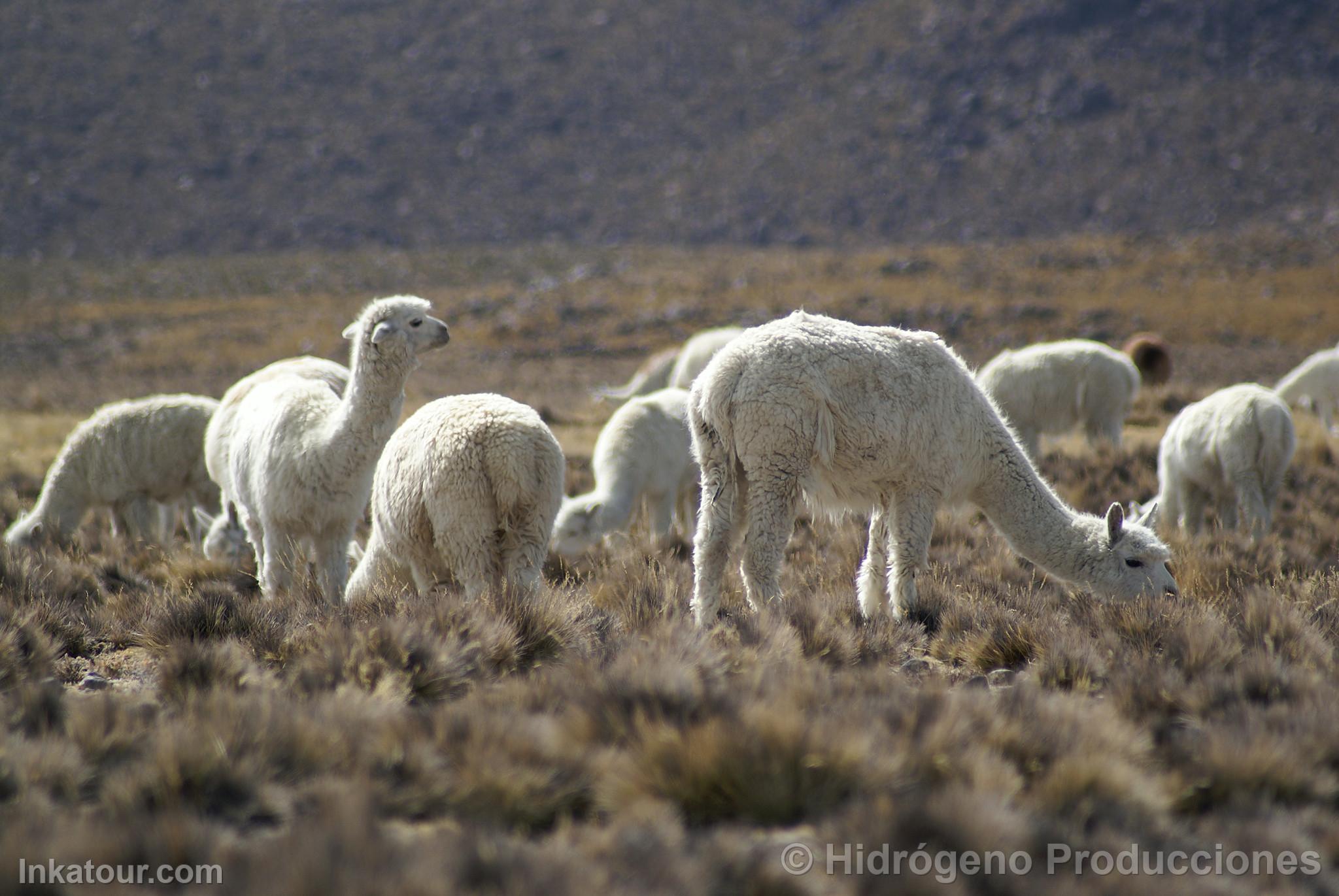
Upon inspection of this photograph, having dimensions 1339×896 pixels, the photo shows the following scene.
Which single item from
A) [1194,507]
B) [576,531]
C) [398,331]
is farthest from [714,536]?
[1194,507]

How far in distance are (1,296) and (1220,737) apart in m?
60.2

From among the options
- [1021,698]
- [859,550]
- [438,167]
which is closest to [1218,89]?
[438,167]

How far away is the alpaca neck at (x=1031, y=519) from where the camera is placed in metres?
6.40

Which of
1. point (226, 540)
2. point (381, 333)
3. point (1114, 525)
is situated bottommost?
point (226, 540)

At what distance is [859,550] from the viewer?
888cm

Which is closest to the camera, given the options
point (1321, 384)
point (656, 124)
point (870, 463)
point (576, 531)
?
point (870, 463)

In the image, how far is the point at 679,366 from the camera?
15.9 m

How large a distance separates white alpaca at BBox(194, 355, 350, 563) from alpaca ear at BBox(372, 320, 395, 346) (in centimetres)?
169

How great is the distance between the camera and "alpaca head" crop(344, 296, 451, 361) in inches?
256

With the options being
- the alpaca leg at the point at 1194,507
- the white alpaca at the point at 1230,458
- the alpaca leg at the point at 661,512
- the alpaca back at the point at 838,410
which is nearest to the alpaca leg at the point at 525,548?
the alpaca back at the point at 838,410

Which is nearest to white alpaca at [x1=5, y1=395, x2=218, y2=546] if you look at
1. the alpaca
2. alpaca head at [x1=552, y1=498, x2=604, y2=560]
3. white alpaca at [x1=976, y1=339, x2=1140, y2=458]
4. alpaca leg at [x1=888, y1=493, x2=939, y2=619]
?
alpaca head at [x1=552, y1=498, x2=604, y2=560]

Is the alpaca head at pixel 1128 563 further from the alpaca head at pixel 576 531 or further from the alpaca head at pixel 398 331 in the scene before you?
the alpaca head at pixel 576 531

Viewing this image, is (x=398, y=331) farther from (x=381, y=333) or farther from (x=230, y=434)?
(x=230, y=434)

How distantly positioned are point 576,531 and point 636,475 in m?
1.07
